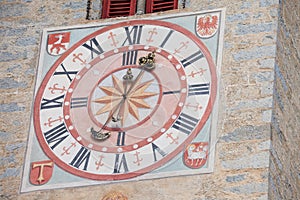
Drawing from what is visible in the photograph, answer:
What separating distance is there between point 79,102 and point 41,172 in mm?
695

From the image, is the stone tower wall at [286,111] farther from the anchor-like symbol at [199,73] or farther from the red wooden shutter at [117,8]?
the red wooden shutter at [117,8]

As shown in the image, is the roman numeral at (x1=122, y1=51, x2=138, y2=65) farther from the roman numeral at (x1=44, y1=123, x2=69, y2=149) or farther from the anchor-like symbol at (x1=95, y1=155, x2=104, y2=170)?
the anchor-like symbol at (x1=95, y1=155, x2=104, y2=170)

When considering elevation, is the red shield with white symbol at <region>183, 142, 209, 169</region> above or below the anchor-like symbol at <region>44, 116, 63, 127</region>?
below

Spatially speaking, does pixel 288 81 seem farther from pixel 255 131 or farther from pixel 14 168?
pixel 14 168

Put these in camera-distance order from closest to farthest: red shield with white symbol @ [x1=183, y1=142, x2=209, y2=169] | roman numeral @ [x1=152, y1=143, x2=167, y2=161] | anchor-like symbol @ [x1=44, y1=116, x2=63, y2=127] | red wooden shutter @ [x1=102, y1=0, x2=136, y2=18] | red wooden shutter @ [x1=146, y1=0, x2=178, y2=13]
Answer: red shield with white symbol @ [x1=183, y1=142, x2=209, y2=169] < roman numeral @ [x1=152, y1=143, x2=167, y2=161] < anchor-like symbol @ [x1=44, y1=116, x2=63, y2=127] < red wooden shutter @ [x1=146, y1=0, x2=178, y2=13] < red wooden shutter @ [x1=102, y1=0, x2=136, y2=18]

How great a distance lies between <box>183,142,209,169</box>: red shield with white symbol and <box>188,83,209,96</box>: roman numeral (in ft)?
1.61

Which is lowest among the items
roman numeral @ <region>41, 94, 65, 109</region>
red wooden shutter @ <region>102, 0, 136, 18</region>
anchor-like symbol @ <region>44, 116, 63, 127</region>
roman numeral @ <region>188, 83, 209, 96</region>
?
anchor-like symbol @ <region>44, 116, 63, 127</region>

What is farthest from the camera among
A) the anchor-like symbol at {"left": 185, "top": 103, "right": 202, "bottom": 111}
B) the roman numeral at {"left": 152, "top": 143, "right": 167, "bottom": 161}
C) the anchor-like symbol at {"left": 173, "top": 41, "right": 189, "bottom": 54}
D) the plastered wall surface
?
the anchor-like symbol at {"left": 173, "top": 41, "right": 189, "bottom": 54}

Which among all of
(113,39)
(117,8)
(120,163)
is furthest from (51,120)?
(117,8)

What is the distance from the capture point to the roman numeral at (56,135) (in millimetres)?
13008

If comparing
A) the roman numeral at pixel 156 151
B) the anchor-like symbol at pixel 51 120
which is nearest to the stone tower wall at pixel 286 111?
the roman numeral at pixel 156 151

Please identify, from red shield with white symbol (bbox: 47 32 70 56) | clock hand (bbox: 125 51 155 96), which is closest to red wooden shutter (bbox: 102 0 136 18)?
red shield with white symbol (bbox: 47 32 70 56)

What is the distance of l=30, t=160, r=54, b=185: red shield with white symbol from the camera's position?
42.0 feet

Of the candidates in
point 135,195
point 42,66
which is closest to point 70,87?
point 42,66
